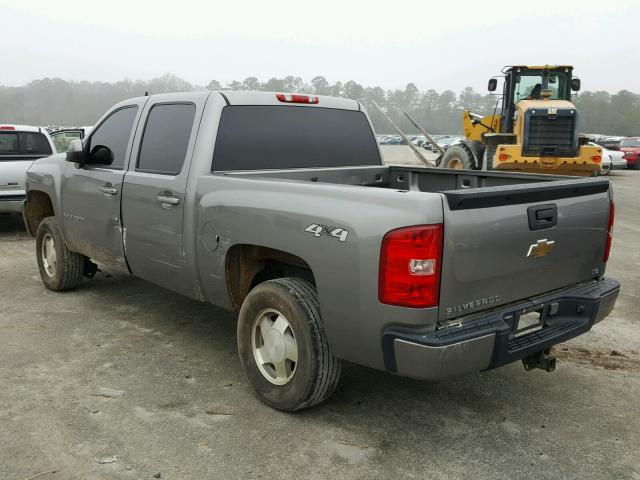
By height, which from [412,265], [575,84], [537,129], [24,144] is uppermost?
[575,84]

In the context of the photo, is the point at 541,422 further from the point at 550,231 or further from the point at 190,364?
the point at 190,364

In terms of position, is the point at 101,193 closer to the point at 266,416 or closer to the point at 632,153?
the point at 266,416

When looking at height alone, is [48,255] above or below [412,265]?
below

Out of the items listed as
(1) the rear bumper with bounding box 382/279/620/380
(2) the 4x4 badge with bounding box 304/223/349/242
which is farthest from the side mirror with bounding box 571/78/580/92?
(2) the 4x4 badge with bounding box 304/223/349/242

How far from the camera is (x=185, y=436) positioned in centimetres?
329

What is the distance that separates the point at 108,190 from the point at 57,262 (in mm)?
1502

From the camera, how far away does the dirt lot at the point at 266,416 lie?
9.95 feet

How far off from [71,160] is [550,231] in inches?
157

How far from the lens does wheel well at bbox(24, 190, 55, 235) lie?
250 inches

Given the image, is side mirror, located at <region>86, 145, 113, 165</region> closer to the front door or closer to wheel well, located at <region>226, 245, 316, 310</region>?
the front door

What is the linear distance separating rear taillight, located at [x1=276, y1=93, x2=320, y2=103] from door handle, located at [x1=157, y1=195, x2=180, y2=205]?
1141 millimetres

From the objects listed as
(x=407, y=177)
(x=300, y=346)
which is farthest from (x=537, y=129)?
(x=300, y=346)

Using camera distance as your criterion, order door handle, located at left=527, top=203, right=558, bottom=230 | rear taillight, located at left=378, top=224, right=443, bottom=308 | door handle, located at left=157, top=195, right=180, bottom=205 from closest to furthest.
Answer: rear taillight, located at left=378, top=224, right=443, bottom=308 → door handle, located at left=527, top=203, right=558, bottom=230 → door handle, located at left=157, top=195, right=180, bottom=205

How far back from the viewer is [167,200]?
418cm
